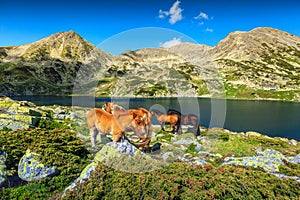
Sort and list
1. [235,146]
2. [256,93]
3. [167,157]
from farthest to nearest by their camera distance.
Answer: [256,93], [235,146], [167,157]

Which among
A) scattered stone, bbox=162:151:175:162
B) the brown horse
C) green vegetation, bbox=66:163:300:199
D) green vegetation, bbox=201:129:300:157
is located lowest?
green vegetation, bbox=201:129:300:157

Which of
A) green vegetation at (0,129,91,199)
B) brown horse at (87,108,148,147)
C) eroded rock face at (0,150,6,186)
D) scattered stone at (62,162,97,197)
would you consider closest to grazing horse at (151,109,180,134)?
green vegetation at (0,129,91,199)

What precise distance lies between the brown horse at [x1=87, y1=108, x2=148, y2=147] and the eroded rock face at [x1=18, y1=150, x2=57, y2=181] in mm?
2810

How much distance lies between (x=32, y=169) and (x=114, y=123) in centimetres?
456

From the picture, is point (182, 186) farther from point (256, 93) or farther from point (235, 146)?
point (256, 93)

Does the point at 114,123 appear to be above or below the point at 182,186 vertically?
above

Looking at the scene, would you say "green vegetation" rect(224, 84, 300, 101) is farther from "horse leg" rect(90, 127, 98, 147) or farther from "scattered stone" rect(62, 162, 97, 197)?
"scattered stone" rect(62, 162, 97, 197)

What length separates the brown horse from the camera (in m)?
9.79

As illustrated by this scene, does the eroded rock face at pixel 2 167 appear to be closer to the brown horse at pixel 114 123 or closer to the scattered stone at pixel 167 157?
the brown horse at pixel 114 123

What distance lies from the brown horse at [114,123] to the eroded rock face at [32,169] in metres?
2.81

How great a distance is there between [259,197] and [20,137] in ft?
46.0

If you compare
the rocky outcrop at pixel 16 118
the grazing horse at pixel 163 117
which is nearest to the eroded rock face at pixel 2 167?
the rocky outcrop at pixel 16 118

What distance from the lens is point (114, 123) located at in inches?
412

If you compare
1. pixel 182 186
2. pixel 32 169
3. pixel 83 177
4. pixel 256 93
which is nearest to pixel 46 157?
pixel 32 169
